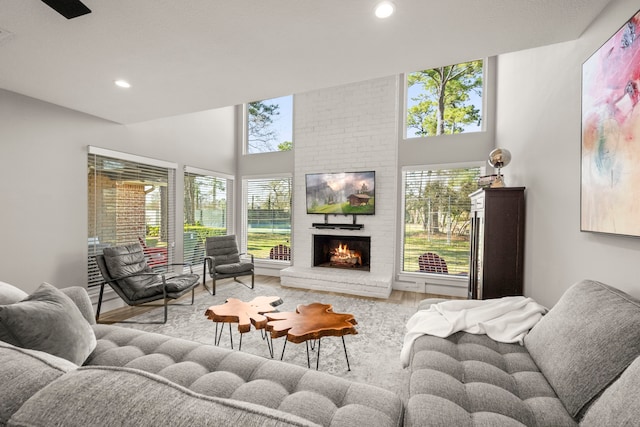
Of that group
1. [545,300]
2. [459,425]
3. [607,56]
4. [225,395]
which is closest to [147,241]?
[225,395]

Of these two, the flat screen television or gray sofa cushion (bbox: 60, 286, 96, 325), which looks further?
the flat screen television

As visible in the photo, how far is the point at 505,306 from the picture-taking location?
1.86 meters

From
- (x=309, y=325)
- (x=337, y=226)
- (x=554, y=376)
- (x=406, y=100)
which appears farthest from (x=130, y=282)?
(x=406, y=100)

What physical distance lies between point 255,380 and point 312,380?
0.26 m

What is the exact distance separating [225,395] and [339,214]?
378 centimetres

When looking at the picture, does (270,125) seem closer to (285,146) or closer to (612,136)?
(285,146)

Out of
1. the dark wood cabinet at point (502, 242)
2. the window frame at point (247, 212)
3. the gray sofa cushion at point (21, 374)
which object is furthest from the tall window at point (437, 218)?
the gray sofa cushion at point (21, 374)

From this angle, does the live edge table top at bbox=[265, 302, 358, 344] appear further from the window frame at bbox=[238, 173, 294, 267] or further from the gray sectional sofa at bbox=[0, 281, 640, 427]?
the window frame at bbox=[238, 173, 294, 267]

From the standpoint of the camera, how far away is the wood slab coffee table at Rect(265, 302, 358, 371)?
1.89 m

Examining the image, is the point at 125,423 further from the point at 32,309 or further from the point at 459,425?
the point at 32,309

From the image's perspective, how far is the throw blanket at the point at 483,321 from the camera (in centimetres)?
167

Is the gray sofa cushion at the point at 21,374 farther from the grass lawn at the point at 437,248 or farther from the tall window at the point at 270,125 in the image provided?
the tall window at the point at 270,125

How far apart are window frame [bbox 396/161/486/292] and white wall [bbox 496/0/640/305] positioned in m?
1.17

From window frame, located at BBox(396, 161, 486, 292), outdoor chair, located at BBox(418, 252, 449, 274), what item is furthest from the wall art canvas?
outdoor chair, located at BBox(418, 252, 449, 274)
